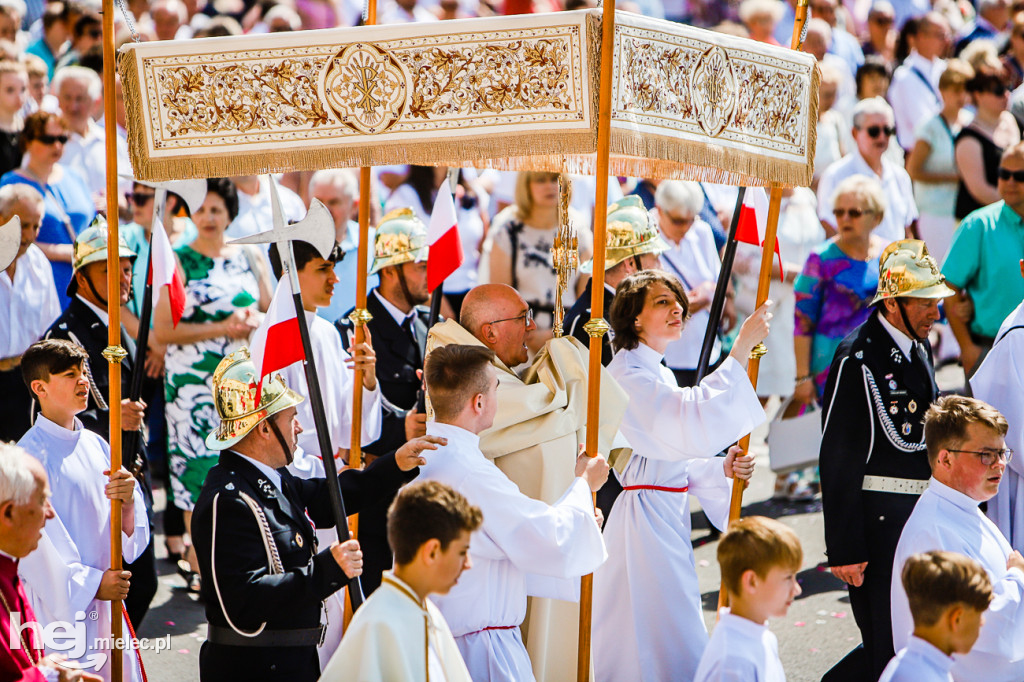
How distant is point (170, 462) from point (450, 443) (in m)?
3.21

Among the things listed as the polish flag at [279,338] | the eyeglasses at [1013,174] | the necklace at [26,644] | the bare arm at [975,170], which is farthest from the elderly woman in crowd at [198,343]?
the bare arm at [975,170]

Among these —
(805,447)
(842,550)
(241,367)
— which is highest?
(241,367)

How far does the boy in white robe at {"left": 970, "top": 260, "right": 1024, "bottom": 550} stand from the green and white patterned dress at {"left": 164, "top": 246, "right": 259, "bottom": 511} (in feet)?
13.1

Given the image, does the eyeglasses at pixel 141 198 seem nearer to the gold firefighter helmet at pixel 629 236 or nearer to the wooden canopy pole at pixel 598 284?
the gold firefighter helmet at pixel 629 236

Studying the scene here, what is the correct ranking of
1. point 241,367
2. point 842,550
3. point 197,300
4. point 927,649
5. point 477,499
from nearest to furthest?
point 927,649, point 477,499, point 241,367, point 842,550, point 197,300

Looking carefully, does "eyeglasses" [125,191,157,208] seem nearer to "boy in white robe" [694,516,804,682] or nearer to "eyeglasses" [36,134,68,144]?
"eyeglasses" [36,134,68,144]

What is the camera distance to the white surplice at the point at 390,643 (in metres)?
3.46

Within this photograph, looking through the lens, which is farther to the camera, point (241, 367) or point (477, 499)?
point (241, 367)

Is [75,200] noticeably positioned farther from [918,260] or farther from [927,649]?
[927,649]

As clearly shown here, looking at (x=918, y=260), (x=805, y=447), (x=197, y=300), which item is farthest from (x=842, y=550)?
(x=197, y=300)

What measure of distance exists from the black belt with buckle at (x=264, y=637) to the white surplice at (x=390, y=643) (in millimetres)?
907

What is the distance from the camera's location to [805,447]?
8.31m

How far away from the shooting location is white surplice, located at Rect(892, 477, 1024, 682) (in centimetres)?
452

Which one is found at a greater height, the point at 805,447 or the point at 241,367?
the point at 241,367
